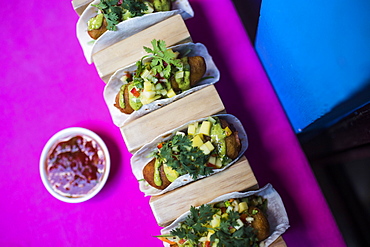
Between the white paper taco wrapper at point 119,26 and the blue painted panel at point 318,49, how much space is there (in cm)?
72

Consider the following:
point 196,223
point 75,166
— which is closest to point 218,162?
point 196,223

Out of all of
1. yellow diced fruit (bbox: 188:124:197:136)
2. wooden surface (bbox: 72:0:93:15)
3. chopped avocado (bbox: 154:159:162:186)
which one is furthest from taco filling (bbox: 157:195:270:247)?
wooden surface (bbox: 72:0:93:15)

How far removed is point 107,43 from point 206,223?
1722 millimetres

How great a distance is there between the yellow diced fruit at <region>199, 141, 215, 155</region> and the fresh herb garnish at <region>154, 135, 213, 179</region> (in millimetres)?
24

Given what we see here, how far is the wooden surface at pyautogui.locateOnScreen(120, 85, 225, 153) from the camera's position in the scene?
103 inches

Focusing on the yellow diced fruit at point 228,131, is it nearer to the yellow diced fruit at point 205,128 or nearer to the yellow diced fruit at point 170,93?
the yellow diced fruit at point 205,128

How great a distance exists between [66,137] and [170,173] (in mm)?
1101

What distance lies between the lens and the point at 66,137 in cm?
298

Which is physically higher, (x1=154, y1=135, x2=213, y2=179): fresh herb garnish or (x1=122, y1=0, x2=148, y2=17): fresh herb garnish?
(x1=122, y1=0, x2=148, y2=17): fresh herb garnish

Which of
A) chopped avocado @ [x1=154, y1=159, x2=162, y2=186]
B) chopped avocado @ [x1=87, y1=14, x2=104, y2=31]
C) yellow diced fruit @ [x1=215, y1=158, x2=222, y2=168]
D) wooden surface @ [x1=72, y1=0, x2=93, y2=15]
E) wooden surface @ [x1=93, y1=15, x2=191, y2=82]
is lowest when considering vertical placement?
yellow diced fruit @ [x1=215, y1=158, x2=222, y2=168]

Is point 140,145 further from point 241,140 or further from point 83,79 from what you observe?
point 83,79

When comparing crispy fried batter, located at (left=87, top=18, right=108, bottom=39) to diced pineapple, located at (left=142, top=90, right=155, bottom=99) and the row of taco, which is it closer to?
the row of taco

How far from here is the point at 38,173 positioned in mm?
3125

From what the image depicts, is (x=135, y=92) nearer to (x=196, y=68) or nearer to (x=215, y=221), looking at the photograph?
(x=196, y=68)
